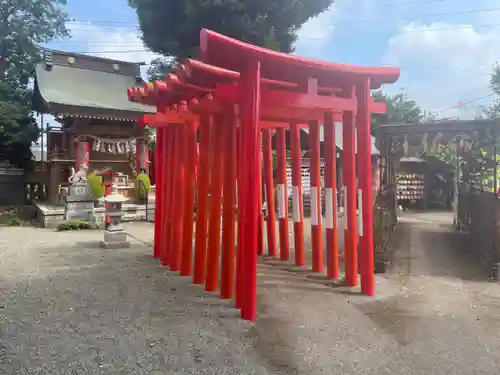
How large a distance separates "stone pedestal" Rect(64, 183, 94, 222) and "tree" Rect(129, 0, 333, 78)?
7499 millimetres

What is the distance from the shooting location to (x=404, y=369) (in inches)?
127

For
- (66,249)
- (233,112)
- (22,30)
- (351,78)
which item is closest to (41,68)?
(22,30)

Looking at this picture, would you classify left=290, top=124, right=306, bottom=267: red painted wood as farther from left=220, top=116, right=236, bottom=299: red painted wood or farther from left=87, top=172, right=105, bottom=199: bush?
left=87, top=172, right=105, bottom=199: bush

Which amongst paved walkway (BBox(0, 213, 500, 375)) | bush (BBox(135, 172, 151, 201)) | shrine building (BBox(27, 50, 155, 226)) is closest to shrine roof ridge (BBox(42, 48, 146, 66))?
shrine building (BBox(27, 50, 155, 226))

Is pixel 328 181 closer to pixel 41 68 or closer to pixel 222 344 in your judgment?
pixel 222 344

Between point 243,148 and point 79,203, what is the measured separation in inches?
375

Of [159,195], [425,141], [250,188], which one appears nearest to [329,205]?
[250,188]

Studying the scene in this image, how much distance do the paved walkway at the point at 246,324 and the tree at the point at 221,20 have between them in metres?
12.3

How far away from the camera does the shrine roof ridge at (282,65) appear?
3873 mm

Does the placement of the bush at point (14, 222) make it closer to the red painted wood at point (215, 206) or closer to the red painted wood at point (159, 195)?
A: the red painted wood at point (159, 195)

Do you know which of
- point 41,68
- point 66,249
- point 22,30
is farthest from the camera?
point 22,30

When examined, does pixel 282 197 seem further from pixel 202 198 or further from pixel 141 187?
pixel 141 187

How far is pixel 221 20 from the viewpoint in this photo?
54.3ft

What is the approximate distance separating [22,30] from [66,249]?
1322 centimetres
